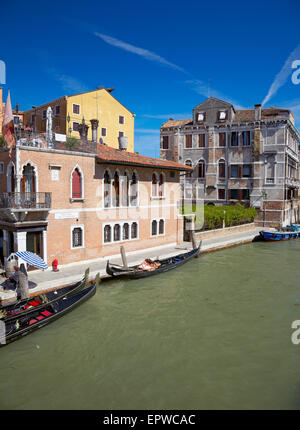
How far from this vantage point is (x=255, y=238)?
89.0 feet

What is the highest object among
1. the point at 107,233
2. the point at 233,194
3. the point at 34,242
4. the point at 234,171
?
the point at 234,171

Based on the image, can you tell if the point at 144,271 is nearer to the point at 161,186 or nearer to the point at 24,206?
the point at 24,206

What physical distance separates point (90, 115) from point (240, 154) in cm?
1578

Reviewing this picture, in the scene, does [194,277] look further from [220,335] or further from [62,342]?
[62,342]

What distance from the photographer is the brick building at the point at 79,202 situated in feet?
44.8

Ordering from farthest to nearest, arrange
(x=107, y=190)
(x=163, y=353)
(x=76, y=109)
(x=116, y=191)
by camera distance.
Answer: (x=76, y=109)
(x=116, y=191)
(x=107, y=190)
(x=163, y=353)

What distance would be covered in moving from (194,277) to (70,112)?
1837cm

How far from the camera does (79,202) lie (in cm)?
1561

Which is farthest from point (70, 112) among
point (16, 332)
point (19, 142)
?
point (16, 332)

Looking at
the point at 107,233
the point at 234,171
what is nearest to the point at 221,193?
the point at 234,171

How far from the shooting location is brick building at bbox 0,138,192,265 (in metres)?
13.7

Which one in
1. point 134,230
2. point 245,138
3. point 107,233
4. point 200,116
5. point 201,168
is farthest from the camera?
point 201,168

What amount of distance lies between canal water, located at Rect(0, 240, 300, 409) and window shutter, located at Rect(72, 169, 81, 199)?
452 centimetres

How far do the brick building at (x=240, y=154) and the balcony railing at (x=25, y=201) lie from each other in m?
20.4
